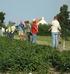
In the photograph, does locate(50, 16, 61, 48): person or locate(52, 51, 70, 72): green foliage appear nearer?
locate(52, 51, 70, 72): green foliage

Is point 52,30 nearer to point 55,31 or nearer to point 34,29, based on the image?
point 55,31

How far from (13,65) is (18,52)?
43.5 inches

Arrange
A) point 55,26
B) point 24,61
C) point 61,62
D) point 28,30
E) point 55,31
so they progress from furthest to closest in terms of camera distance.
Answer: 1. point 28,30
2. point 55,26
3. point 55,31
4. point 61,62
5. point 24,61

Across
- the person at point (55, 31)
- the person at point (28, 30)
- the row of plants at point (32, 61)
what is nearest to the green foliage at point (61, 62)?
the row of plants at point (32, 61)

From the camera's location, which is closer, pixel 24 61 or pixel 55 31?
pixel 24 61

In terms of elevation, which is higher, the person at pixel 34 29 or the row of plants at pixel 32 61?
the person at pixel 34 29

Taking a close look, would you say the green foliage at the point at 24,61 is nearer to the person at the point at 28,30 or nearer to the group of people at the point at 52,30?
the group of people at the point at 52,30

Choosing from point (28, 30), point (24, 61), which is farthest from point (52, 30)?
point (24, 61)

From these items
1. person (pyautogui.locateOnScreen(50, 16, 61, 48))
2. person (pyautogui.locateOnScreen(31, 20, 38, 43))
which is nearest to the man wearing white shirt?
person (pyautogui.locateOnScreen(50, 16, 61, 48))

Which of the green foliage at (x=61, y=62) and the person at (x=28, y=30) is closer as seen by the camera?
the green foliage at (x=61, y=62)

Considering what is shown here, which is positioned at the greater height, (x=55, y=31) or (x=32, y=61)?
(x=55, y=31)

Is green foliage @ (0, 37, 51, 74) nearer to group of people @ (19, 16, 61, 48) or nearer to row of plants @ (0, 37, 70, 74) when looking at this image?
row of plants @ (0, 37, 70, 74)

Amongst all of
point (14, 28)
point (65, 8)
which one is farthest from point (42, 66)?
point (65, 8)

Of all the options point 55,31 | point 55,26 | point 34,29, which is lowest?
point 55,31
